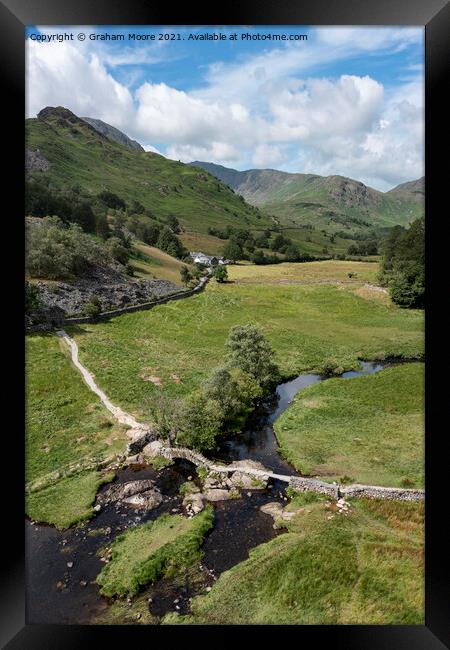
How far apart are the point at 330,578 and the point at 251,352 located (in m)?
7.14

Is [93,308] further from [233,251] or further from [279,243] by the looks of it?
[279,243]

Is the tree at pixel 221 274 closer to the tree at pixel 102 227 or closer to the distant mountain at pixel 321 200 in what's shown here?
the distant mountain at pixel 321 200

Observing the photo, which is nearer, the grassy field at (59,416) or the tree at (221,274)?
the grassy field at (59,416)

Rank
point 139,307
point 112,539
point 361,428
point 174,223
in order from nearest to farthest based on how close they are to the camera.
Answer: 1. point 112,539
2. point 361,428
3. point 139,307
4. point 174,223

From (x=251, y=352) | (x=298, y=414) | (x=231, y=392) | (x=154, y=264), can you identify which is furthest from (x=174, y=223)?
(x=298, y=414)

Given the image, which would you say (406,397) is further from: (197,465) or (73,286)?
(73,286)

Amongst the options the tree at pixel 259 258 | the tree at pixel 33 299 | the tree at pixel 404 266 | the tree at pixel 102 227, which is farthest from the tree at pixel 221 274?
the tree at pixel 33 299

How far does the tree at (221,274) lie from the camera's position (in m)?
16.2

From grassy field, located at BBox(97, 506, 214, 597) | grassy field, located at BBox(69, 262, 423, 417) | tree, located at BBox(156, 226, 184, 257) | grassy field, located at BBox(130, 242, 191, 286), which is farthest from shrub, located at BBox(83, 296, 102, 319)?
grassy field, located at BBox(97, 506, 214, 597)

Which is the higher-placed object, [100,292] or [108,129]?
[108,129]

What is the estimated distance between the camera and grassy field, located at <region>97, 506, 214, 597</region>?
21.7ft

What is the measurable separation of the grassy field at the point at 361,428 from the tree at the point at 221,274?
228 inches

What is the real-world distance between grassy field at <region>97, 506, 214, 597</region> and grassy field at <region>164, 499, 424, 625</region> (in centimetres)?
87
